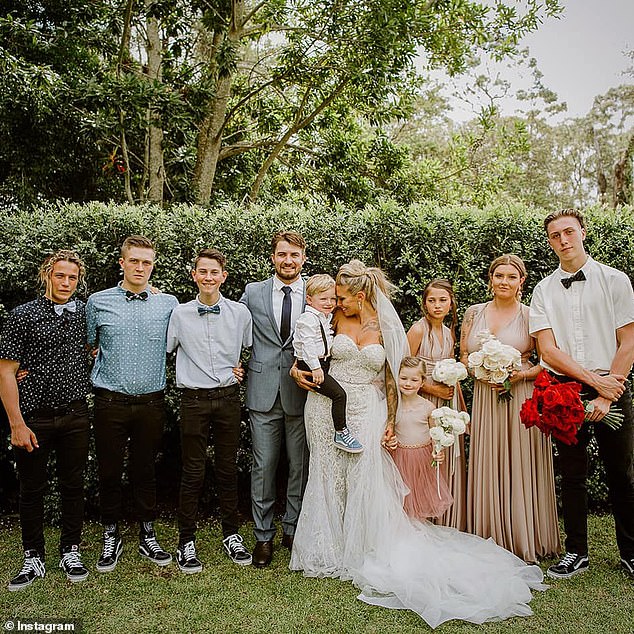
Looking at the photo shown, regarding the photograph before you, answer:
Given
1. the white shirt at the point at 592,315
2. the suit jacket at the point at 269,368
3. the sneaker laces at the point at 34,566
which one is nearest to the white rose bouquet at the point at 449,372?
the white shirt at the point at 592,315

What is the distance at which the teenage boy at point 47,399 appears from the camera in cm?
414

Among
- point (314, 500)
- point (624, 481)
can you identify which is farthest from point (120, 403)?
point (624, 481)

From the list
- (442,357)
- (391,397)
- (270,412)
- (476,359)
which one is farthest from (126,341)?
(476,359)

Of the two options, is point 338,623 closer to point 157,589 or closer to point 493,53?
point 157,589

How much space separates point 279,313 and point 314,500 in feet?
4.77

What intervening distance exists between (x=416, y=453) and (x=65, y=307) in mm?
2897

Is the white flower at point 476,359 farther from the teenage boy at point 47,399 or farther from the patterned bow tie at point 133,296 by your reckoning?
the teenage boy at point 47,399

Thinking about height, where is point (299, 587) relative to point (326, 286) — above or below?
below

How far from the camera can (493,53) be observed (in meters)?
9.63

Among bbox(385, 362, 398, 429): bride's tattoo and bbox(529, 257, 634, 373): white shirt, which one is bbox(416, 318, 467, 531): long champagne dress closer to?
bbox(385, 362, 398, 429): bride's tattoo

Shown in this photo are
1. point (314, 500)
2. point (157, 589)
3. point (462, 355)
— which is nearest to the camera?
point (157, 589)

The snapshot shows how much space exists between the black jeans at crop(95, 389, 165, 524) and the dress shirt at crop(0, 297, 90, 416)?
0.87ft

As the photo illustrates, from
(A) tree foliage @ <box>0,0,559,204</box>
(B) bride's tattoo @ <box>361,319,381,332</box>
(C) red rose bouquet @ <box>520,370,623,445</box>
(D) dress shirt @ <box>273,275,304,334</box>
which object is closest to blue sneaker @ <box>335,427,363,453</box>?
(B) bride's tattoo @ <box>361,319,381,332</box>

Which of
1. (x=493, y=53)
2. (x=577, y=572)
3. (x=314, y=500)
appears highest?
(x=493, y=53)
